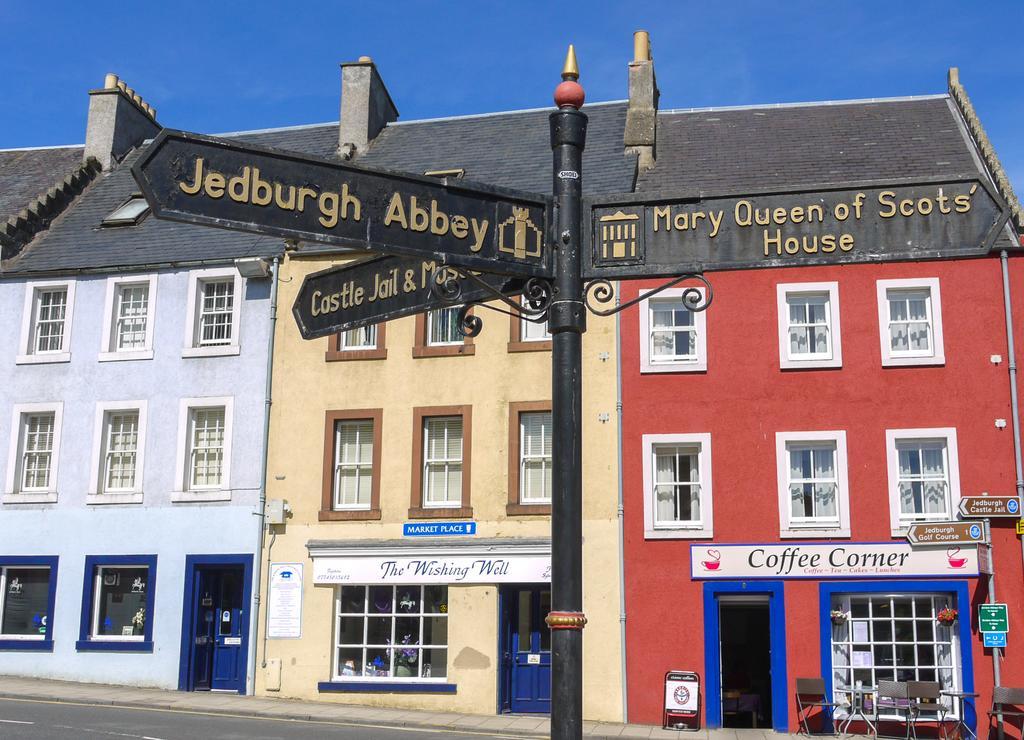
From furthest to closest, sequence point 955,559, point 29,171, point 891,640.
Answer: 1. point 29,171
2. point 891,640
3. point 955,559

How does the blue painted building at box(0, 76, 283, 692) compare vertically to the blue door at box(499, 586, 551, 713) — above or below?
above

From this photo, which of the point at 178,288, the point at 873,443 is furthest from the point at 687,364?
the point at 178,288

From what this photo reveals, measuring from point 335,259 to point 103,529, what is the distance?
292 inches

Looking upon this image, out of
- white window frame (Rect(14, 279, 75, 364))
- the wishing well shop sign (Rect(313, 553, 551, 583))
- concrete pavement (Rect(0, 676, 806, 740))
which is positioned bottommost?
concrete pavement (Rect(0, 676, 806, 740))

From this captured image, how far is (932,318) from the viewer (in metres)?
21.2

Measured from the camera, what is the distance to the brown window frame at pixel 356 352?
23.3 metres

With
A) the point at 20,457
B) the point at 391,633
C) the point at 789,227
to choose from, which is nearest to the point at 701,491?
the point at 391,633

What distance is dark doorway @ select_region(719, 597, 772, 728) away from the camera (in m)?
21.1

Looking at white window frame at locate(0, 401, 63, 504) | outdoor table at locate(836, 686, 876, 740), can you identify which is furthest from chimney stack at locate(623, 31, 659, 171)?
white window frame at locate(0, 401, 63, 504)

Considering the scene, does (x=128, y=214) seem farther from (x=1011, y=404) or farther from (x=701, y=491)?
(x=1011, y=404)

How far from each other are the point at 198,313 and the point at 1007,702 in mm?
17221

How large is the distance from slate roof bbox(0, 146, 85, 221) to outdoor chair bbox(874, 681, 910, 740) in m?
21.5

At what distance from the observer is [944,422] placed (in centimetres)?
2073

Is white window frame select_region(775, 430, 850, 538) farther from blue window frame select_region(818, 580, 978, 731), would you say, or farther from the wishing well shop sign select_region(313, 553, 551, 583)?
the wishing well shop sign select_region(313, 553, 551, 583)
